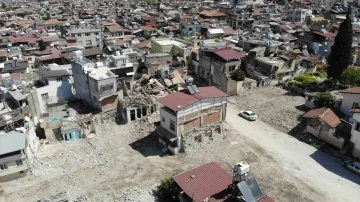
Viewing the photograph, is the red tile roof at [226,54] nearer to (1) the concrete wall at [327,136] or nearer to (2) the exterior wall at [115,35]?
(1) the concrete wall at [327,136]

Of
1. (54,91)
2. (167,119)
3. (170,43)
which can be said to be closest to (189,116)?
(167,119)

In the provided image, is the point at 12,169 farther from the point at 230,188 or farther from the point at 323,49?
the point at 323,49

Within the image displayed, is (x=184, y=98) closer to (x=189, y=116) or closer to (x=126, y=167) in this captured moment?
(x=189, y=116)

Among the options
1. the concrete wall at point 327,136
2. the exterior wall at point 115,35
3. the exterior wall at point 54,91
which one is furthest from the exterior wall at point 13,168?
the exterior wall at point 115,35

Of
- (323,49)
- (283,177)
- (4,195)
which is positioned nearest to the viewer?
(4,195)

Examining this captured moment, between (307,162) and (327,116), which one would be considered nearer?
(307,162)

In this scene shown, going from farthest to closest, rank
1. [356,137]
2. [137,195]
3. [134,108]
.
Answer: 1. [134,108]
2. [356,137]
3. [137,195]

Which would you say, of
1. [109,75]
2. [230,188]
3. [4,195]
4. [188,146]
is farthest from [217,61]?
[4,195]
